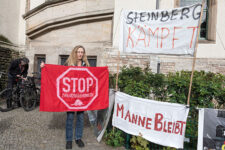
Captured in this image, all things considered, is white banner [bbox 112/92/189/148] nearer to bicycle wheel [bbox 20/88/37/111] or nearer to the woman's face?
the woman's face

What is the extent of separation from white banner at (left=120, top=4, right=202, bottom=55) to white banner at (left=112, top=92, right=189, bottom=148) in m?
0.98

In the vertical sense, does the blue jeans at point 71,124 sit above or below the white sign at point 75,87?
below

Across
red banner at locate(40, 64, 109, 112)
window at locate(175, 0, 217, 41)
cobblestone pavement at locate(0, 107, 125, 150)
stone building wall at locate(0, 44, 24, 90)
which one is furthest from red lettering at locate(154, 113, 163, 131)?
stone building wall at locate(0, 44, 24, 90)

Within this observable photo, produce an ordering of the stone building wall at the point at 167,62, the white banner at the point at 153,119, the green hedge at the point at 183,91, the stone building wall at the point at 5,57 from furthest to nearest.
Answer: the stone building wall at the point at 5,57
the stone building wall at the point at 167,62
the green hedge at the point at 183,91
the white banner at the point at 153,119

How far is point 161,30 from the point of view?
3035 mm

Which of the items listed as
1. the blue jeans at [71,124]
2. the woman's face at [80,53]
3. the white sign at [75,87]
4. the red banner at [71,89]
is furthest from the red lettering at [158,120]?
the woman's face at [80,53]

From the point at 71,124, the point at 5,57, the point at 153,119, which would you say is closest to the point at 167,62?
the point at 153,119

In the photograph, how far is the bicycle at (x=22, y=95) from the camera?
5533 millimetres

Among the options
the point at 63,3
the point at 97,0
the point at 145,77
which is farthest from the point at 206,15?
the point at 63,3

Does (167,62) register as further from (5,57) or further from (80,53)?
(5,57)

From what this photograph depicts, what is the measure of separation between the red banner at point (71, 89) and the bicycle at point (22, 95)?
3.12m

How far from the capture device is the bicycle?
5.53m

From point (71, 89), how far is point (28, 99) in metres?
3.43

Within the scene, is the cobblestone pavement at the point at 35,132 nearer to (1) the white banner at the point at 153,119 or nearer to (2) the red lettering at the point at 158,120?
(1) the white banner at the point at 153,119
